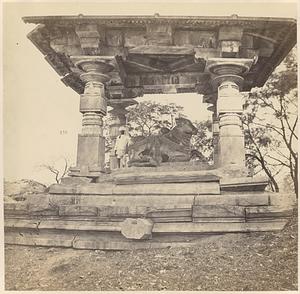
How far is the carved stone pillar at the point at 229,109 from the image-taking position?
18.0 feet

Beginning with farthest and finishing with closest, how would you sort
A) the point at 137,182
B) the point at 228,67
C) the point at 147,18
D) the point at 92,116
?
the point at 92,116 < the point at 228,67 < the point at 137,182 < the point at 147,18

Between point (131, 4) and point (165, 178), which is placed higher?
point (131, 4)

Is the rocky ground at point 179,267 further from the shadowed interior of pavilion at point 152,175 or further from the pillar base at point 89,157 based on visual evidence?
the pillar base at point 89,157

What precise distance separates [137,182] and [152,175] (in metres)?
0.23

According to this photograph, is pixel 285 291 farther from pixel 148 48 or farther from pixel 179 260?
pixel 148 48

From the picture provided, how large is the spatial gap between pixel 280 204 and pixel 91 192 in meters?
2.31

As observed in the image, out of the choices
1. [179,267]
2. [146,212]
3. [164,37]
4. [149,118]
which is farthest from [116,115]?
[149,118]

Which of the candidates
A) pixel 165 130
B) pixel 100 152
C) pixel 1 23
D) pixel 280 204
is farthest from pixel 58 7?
pixel 280 204

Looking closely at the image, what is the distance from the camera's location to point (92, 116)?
19.3 ft

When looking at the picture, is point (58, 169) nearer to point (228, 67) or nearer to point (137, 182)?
point (137, 182)

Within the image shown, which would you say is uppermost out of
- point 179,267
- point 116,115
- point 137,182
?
point 116,115

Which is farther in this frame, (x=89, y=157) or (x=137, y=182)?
(x=89, y=157)

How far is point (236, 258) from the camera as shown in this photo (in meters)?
4.44

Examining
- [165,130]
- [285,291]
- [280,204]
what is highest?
[165,130]
